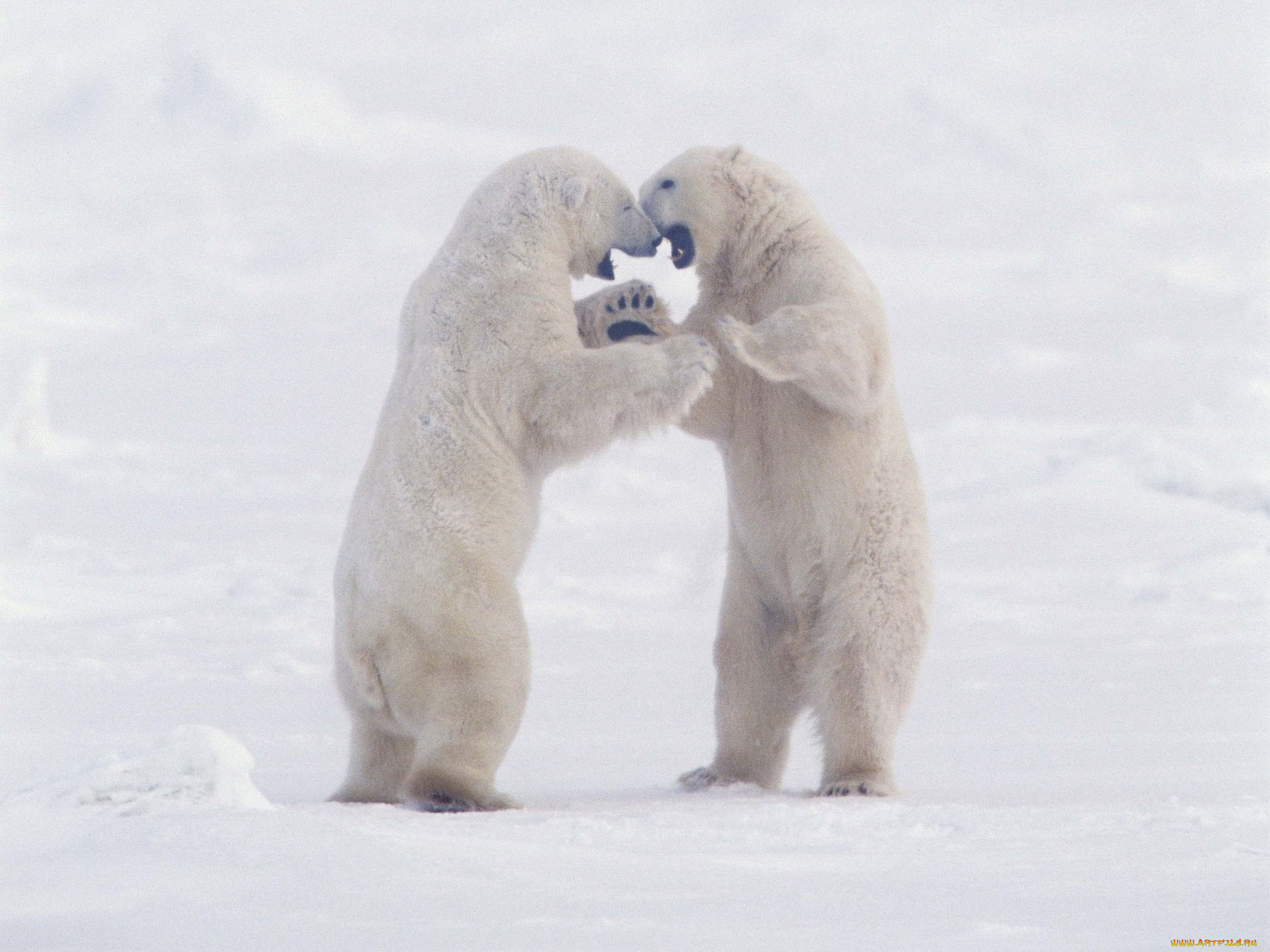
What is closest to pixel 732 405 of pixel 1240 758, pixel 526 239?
pixel 526 239

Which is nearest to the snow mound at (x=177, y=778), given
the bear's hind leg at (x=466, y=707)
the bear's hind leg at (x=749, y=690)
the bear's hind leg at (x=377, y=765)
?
the bear's hind leg at (x=466, y=707)

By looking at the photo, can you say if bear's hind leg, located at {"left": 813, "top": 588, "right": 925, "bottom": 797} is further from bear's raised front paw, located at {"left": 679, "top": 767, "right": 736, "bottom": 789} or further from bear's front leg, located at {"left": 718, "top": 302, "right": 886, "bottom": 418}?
bear's front leg, located at {"left": 718, "top": 302, "right": 886, "bottom": 418}

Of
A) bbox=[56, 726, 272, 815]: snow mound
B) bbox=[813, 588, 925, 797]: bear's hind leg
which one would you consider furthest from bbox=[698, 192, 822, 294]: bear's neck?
bbox=[56, 726, 272, 815]: snow mound

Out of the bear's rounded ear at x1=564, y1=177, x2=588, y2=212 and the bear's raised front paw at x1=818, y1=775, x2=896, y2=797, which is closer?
the bear's raised front paw at x1=818, y1=775, x2=896, y2=797

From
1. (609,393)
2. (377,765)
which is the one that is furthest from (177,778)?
(609,393)

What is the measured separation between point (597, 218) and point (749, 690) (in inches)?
69.9

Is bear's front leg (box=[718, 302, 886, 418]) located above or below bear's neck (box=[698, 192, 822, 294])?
below

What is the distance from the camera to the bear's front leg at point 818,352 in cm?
520

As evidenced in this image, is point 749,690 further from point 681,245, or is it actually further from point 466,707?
point 681,245

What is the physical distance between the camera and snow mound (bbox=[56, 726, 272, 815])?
4.15m

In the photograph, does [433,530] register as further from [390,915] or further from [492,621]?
[390,915]

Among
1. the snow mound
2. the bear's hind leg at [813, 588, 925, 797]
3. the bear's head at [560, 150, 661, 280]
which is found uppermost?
the bear's head at [560, 150, 661, 280]

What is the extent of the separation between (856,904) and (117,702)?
617cm

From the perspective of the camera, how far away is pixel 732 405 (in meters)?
5.88
